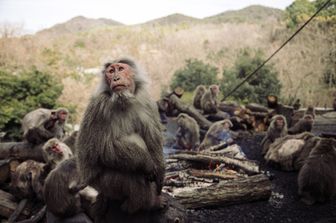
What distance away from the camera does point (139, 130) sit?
116 inches

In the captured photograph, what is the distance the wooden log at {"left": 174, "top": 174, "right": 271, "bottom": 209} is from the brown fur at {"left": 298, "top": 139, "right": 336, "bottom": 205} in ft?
1.75

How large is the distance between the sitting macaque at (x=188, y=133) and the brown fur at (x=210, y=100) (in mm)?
1960

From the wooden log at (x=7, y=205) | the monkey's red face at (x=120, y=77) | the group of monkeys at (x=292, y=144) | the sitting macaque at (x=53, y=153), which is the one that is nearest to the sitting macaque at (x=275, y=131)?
the group of monkeys at (x=292, y=144)

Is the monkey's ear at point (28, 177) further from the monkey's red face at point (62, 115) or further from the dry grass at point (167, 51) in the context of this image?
the dry grass at point (167, 51)

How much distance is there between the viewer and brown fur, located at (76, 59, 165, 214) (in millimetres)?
2840

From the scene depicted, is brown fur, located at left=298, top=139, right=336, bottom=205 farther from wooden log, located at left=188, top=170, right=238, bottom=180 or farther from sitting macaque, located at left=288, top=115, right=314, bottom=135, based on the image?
sitting macaque, located at left=288, top=115, right=314, bottom=135

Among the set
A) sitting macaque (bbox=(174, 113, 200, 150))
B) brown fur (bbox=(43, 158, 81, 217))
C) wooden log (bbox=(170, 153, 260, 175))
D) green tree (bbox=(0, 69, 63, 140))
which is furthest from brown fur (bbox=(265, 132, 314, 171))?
green tree (bbox=(0, 69, 63, 140))

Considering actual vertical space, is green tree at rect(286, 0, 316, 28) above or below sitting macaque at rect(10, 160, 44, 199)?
above

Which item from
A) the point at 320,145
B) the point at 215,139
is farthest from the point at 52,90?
the point at 320,145

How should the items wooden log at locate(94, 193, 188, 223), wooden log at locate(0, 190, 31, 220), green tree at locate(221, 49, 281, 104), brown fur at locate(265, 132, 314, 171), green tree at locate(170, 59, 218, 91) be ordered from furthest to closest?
green tree at locate(170, 59, 218, 91), green tree at locate(221, 49, 281, 104), brown fur at locate(265, 132, 314, 171), wooden log at locate(0, 190, 31, 220), wooden log at locate(94, 193, 188, 223)

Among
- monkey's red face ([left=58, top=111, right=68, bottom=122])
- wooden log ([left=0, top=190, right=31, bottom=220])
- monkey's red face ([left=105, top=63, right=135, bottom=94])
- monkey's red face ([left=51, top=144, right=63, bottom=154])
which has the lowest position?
wooden log ([left=0, top=190, right=31, bottom=220])

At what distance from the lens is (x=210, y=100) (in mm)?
11523

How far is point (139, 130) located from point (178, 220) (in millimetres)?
824

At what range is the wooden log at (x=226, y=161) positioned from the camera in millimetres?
6497
